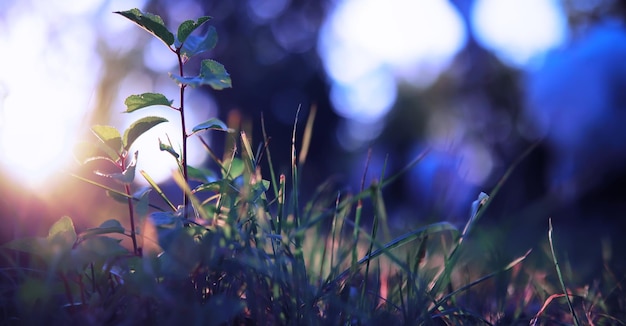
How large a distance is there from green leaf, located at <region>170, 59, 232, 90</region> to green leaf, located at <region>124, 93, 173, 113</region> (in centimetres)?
4

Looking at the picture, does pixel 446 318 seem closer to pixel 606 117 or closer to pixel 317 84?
pixel 606 117

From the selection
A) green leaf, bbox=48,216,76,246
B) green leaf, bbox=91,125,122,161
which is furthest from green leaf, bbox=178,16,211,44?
green leaf, bbox=48,216,76,246

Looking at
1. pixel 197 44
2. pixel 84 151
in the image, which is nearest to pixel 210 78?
pixel 197 44

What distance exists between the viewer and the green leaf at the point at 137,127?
1.98 feet

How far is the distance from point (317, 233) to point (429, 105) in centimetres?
1734

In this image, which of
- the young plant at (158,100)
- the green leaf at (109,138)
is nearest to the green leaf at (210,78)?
the young plant at (158,100)

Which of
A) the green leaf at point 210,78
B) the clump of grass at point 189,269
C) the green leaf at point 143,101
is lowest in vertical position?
the clump of grass at point 189,269

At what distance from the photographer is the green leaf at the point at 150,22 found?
1.81ft

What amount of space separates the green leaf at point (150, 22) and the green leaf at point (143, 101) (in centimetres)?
6

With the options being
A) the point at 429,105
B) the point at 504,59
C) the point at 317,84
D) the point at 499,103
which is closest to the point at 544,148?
the point at 499,103

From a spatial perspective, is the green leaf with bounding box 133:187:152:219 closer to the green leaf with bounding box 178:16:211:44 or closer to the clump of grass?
the clump of grass

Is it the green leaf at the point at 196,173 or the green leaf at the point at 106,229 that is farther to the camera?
the green leaf at the point at 196,173

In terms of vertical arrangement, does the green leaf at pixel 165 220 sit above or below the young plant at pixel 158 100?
Answer: below

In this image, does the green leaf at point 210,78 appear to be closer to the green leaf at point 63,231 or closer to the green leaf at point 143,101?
the green leaf at point 143,101
